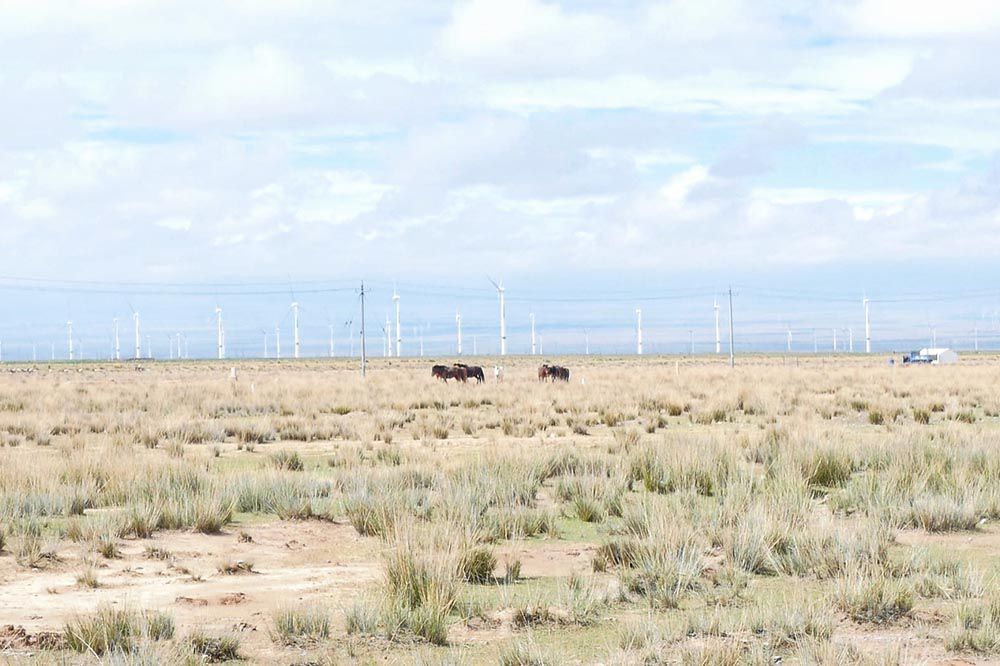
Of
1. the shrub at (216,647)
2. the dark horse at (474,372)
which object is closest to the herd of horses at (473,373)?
the dark horse at (474,372)

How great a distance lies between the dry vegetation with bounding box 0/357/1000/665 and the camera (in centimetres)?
944

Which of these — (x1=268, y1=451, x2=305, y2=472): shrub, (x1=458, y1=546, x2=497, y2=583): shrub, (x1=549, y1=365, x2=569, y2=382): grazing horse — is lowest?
(x1=458, y1=546, x2=497, y2=583): shrub

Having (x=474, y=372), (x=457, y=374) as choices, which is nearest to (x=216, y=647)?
(x=457, y=374)

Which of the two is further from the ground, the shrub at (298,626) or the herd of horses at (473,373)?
the herd of horses at (473,373)

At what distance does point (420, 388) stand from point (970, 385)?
24516mm

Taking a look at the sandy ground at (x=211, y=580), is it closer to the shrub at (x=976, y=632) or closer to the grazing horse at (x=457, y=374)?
the shrub at (x=976, y=632)

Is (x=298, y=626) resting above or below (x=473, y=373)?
below

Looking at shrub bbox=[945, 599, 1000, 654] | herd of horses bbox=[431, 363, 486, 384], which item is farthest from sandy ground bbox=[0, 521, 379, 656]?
herd of horses bbox=[431, 363, 486, 384]

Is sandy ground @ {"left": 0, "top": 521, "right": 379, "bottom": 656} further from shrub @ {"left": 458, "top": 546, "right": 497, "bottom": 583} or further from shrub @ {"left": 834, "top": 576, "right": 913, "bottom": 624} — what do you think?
shrub @ {"left": 834, "top": 576, "right": 913, "bottom": 624}

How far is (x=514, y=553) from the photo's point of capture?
1325 centimetres

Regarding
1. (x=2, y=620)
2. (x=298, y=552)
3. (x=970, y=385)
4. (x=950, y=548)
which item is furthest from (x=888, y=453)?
(x=970, y=385)

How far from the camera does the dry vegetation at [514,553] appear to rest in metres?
9.44

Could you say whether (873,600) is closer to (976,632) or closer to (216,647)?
(976,632)

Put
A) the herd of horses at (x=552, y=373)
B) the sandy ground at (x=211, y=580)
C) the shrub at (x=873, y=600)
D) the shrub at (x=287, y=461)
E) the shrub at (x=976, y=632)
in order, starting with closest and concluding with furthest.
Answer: the shrub at (x=976, y=632) → the shrub at (x=873, y=600) → the sandy ground at (x=211, y=580) → the shrub at (x=287, y=461) → the herd of horses at (x=552, y=373)
